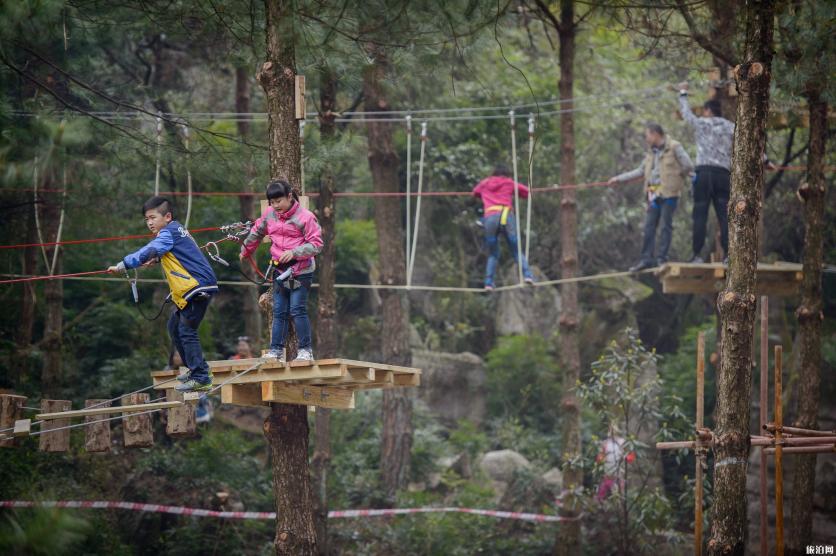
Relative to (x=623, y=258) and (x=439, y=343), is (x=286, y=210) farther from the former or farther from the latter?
(x=623, y=258)

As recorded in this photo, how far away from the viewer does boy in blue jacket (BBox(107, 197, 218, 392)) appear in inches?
305

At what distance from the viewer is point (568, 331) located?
12250mm

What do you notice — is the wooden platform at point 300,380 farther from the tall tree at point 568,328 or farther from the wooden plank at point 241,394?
the tall tree at point 568,328

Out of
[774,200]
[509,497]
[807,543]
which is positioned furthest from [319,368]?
[774,200]

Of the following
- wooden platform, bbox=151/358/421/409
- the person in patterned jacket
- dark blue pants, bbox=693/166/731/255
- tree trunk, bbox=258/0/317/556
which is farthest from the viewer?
dark blue pants, bbox=693/166/731/255

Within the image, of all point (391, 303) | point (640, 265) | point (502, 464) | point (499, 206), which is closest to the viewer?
point (640, 265)

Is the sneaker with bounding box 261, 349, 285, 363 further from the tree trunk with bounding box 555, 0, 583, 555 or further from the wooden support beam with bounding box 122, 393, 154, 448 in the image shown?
the tree trunk with bounding box 555, 0, 583, 555

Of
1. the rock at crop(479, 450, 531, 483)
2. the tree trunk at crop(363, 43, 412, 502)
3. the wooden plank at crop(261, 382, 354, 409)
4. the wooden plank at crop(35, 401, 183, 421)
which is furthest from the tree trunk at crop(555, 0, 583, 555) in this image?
the wooden plank at crop(35, 401, 183, 421)

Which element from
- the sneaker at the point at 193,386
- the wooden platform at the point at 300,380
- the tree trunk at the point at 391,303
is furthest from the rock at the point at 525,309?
the sneaker at the point at 193,386

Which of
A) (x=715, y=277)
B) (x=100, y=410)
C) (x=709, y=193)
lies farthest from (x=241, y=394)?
(x=709, y=193)

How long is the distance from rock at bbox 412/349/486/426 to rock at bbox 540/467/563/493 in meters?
2.15

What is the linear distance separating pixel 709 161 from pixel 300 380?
234 inches

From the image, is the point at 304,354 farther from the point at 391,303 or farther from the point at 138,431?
the point at 391,303

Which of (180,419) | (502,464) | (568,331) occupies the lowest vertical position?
(502,464)
